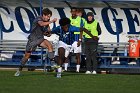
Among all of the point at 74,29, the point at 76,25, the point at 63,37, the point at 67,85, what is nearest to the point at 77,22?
the point at 76,25

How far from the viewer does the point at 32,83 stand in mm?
13852

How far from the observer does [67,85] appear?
13.5 metres

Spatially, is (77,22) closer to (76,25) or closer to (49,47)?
(76,25)

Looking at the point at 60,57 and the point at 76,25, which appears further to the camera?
the point at 76,25

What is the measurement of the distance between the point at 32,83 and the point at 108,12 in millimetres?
7237

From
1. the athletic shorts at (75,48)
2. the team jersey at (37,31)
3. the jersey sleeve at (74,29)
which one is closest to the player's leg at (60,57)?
the team jersey at (37,31)

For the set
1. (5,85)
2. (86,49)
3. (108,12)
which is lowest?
(5,85)

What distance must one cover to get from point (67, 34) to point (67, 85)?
153 inches

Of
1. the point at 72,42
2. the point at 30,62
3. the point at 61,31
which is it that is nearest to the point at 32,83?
the point at 61,31

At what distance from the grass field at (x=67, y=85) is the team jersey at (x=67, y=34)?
1741 millimetres

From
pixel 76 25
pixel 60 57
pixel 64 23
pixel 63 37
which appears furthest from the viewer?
pixel 76 25

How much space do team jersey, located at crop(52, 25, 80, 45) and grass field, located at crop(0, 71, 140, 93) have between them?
174cm

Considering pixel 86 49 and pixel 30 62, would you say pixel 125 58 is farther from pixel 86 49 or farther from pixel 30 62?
pixel 30 62

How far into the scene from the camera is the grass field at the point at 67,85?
40.5 ft
